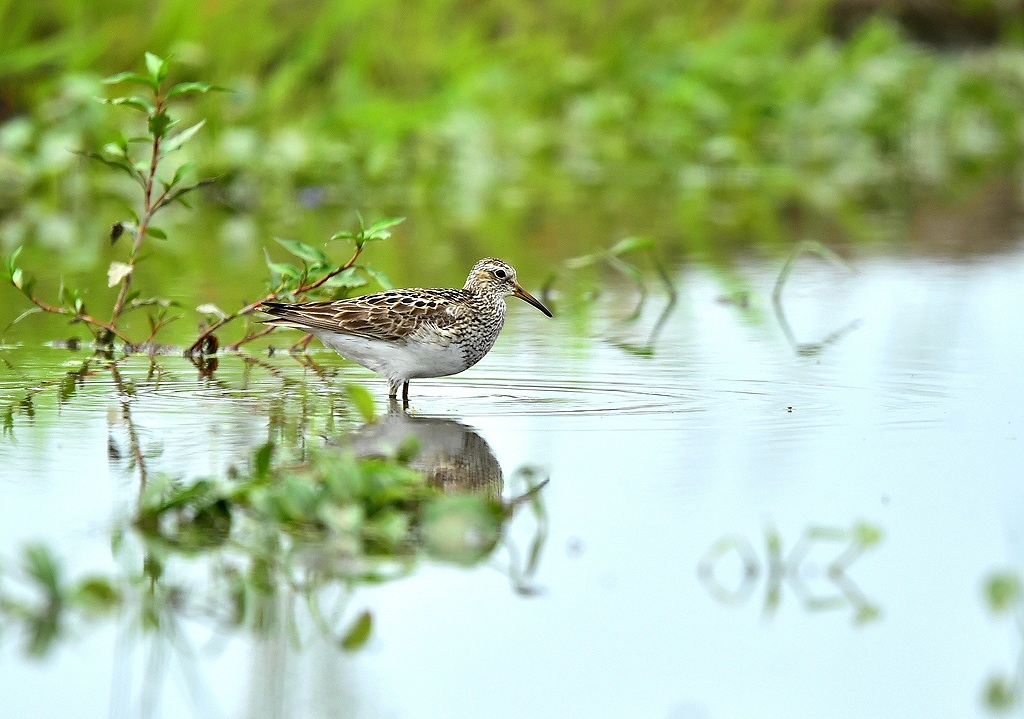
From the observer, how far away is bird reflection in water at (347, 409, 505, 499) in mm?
5516

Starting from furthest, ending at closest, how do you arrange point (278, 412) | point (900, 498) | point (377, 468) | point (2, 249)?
point (2, 249), point (278, 412), point (900, 498), point (377, 468)

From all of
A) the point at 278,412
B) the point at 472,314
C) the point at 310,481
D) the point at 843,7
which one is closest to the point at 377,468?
the point at 310,481

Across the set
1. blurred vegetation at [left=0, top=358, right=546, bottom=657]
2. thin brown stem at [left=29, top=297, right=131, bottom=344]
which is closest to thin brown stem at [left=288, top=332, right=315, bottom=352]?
thin brown stem at [left=29, top=297, right=131, bottom=344]

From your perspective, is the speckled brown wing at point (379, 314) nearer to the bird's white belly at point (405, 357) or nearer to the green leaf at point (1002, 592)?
the bird's white belly at point (405, 357)

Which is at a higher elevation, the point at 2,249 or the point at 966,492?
the point at 2,249

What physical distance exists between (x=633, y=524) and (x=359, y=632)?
1.18 metres

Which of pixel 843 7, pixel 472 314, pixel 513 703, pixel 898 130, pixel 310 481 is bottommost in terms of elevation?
pixel 513 703

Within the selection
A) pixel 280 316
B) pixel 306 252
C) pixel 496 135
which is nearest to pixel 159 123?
pixel 306 252

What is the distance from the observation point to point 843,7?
3034 cm

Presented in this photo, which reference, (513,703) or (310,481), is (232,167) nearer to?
(310,481)

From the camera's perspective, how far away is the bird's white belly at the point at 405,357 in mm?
7281

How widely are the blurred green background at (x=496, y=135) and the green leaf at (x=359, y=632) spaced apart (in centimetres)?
535

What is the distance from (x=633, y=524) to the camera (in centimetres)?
495

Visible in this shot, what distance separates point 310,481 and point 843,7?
26848 mm
